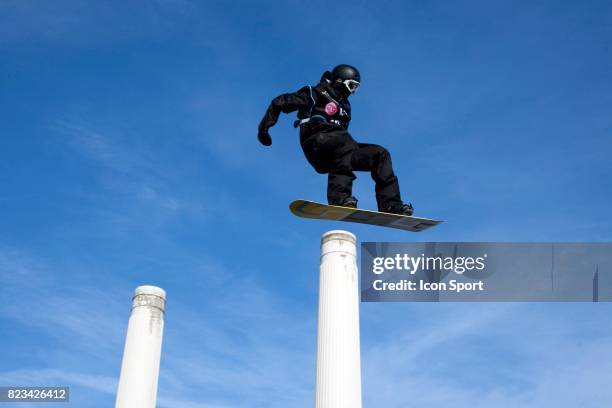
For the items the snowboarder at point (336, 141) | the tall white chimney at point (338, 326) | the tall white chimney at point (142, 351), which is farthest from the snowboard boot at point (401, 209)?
the tall white chimney at point (142, 351)

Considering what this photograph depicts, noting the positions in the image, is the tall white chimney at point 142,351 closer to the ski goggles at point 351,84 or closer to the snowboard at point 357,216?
the snowboard at point 357,216

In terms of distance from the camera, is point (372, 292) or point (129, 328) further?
point (129, 328)

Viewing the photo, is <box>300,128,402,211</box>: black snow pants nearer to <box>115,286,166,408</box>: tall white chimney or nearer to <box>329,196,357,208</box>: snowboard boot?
<box>329,196,357,208</box>: snowboard boot

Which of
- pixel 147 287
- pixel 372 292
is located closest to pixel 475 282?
pixel 372 292

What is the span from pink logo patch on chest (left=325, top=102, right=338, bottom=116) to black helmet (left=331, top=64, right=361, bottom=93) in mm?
491

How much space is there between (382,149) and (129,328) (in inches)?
244

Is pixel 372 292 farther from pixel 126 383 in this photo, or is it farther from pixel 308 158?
pixel 126 383

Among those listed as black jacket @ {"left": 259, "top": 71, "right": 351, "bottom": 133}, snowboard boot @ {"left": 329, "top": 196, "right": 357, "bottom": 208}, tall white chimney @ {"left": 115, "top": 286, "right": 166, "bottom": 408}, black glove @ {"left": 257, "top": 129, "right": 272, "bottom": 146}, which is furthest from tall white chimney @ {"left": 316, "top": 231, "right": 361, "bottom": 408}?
tall white chimney @ {"left": 115, "top": 286, "right": 166, "bottom": 408}

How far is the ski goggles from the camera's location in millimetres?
13453

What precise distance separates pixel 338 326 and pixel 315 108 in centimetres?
445

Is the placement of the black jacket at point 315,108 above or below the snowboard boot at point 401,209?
above

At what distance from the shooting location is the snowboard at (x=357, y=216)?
12844mm

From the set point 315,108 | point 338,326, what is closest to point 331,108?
point 315,108

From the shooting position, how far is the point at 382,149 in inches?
530
